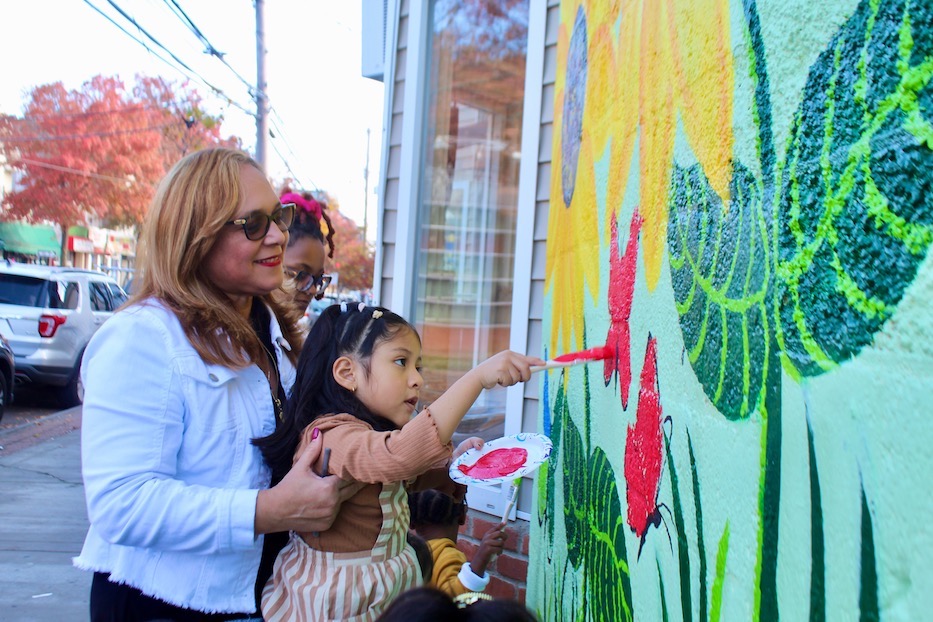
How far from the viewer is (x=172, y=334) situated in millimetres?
1707

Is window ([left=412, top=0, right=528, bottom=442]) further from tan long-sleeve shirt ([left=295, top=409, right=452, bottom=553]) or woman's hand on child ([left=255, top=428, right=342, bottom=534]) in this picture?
woman's hand on child ([left=255, top=428, right=342, bottom=534])

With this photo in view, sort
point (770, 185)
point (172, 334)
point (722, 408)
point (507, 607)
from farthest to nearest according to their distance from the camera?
1. point (172, 334)
2. point (507, 607)
3. point (722, 408)
4. point (770, 185)

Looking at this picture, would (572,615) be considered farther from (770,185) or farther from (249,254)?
(770,185)

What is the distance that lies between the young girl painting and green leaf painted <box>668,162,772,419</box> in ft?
1.95

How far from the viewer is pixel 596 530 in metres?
1.65

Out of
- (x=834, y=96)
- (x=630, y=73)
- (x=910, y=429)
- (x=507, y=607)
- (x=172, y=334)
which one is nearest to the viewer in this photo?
(x=910, y=429)

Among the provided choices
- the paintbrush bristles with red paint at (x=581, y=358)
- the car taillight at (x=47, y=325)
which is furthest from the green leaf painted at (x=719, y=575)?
the car taillight at (x=47, y=325)

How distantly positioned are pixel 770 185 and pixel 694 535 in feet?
1.54

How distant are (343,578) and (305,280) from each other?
1573 millimetres

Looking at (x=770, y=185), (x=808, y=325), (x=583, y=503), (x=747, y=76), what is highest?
(x=747, y=76)

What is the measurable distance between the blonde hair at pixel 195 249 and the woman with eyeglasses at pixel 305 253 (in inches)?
45.8

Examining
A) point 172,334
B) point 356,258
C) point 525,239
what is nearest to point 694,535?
point 172,334

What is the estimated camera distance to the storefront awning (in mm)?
29922

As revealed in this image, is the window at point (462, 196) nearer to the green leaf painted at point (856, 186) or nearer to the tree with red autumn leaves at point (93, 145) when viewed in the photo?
the green leaf painted at point (856, 186)
